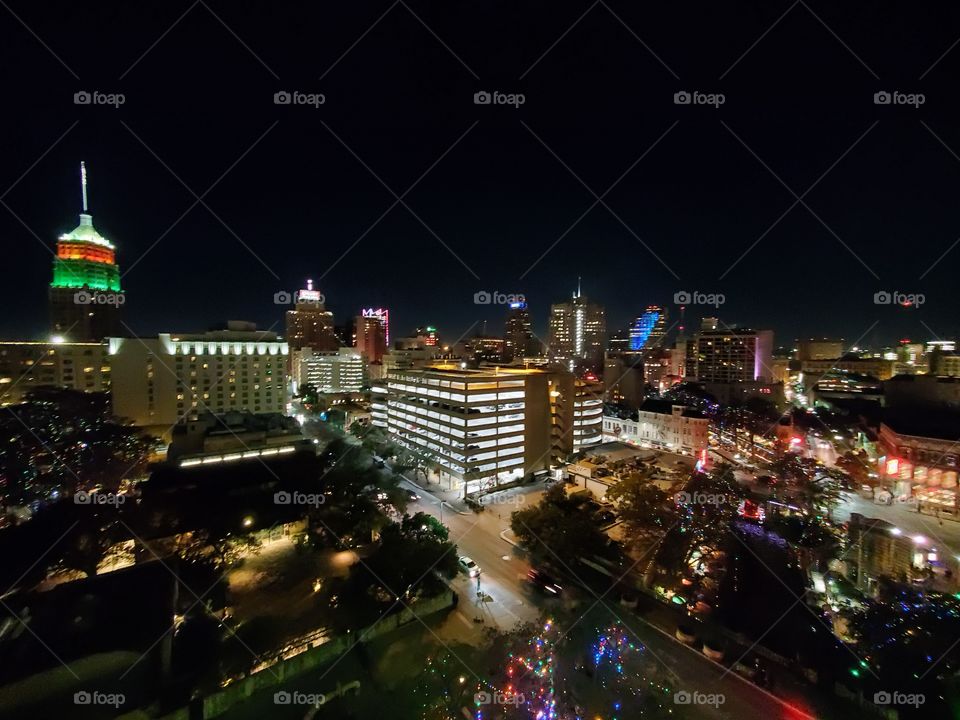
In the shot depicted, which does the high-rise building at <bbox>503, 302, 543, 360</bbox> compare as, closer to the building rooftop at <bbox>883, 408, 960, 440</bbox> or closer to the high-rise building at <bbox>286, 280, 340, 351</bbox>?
the high-rise building at <bbox>286, 280, 340, 351</bbox>

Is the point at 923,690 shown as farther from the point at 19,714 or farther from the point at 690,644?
the point at 19,714

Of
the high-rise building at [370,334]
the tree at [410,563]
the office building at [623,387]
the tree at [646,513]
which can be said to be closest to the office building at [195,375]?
the tree at [410,563]

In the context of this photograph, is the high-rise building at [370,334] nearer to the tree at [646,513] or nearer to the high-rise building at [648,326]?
the high-rise building at [648,326]

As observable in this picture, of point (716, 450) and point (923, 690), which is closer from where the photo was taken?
point (923, 690)

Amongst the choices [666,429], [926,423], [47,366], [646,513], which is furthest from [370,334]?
[926,423]

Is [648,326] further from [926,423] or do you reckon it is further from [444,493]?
[444,493]

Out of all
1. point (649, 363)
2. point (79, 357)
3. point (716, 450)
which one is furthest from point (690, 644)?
point (649, 363)

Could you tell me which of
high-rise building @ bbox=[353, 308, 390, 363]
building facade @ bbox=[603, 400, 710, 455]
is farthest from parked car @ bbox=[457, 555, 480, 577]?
high-rise building @ bbox=[353, 308, 390, 363]
